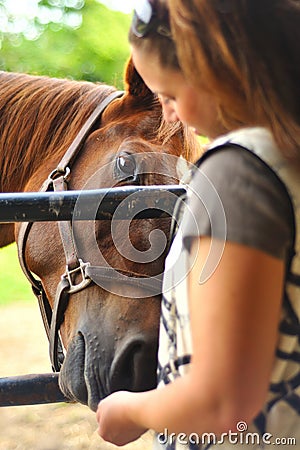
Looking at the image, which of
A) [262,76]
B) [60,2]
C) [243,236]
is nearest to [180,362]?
[243,236]

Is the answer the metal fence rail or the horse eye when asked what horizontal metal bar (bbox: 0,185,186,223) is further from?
the horse eye

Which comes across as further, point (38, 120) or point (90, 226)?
point (38, 120)

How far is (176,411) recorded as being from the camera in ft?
2.52

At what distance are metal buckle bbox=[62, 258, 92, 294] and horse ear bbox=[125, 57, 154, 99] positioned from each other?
567mm

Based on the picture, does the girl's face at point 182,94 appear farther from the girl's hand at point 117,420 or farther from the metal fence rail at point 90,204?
the metal fence rail at point 90,204

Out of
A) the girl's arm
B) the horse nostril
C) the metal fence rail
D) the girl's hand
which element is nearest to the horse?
the horse nostril

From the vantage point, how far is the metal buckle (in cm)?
175

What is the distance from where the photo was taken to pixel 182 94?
0.85 metres

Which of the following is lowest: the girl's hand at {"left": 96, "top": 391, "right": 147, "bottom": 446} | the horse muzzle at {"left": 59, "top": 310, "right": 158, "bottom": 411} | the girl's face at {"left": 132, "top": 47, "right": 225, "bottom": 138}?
the horse muzzle at {"left": 59, "top": 310, "right": 158, "bottom": 411}

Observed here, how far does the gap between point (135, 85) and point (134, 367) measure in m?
0.89

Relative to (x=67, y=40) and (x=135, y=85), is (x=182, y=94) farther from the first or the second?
(x=67, y=40)

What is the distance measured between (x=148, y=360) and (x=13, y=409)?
3429mm

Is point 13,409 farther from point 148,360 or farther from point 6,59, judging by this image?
point 6,59

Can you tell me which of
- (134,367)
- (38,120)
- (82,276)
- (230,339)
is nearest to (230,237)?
(230,339)
